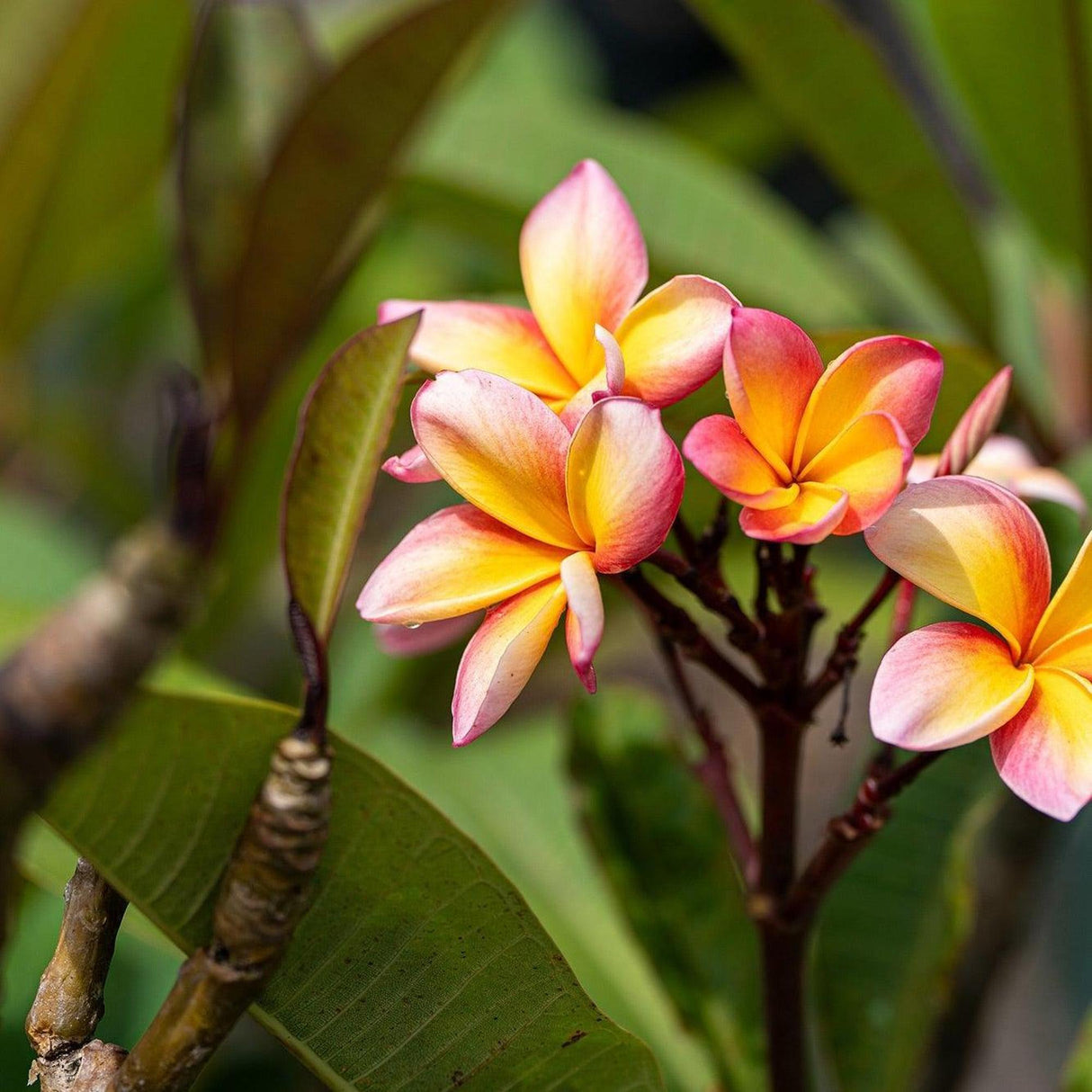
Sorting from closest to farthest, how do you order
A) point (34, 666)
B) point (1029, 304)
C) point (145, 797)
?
point (34, 666), point (145, 797), point (1029, 304)

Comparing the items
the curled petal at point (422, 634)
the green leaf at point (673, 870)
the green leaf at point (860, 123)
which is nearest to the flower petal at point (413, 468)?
the curled petal at point (422, 634)

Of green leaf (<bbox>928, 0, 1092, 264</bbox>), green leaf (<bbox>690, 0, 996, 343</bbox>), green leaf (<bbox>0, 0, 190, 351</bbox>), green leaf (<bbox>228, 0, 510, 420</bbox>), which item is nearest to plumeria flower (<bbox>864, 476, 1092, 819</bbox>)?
green leaf (<bbox>228, 0, 510, 420</bbox>)

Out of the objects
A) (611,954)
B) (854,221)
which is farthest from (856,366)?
(854,221)

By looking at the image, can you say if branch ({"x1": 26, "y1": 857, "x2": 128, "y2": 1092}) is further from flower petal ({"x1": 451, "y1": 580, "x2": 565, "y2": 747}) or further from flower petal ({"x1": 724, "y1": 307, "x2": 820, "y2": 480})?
flower petal ({"x1": 724, "y1": 307, "x2": 820, "y2": 480})

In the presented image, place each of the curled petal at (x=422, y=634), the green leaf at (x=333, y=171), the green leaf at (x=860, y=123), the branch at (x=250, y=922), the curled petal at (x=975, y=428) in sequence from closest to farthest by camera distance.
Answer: the branch at (x=250, y=922) → the curled petal at (x=975, y=428) → the curled petal at (x=422, y=634) → the green leaf at (x=333, y=171) → the green leaf at (x=860, y=123)

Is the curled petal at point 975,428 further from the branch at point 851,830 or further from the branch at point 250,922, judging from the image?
the branch at point 250,922

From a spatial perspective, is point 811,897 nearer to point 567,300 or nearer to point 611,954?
point 567,300
